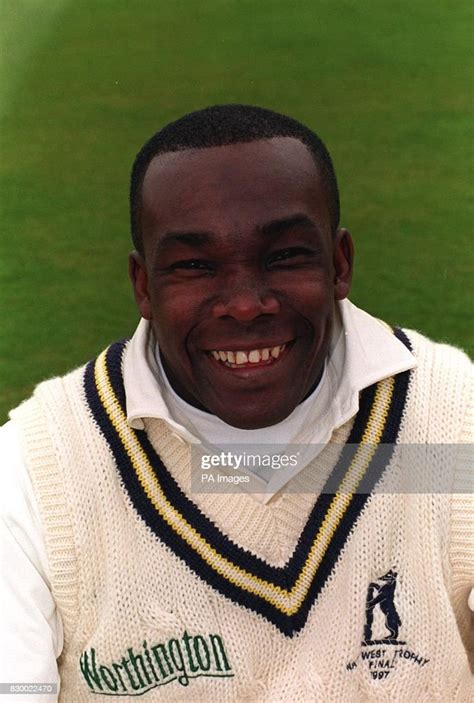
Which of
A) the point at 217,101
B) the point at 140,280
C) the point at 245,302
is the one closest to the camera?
the point at 245,302

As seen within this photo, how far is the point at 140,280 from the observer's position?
3.75ft

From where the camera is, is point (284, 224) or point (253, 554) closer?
point (284, 224)

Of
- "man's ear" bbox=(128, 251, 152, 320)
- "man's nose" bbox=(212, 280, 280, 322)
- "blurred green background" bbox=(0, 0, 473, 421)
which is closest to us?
"man's nose" bbox=(212, 280, 280, 322)

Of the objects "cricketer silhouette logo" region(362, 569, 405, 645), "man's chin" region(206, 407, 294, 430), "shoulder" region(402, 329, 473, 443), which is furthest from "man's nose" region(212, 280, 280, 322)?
"cricketer silhouette logo" region(362, 569, 405, 645)

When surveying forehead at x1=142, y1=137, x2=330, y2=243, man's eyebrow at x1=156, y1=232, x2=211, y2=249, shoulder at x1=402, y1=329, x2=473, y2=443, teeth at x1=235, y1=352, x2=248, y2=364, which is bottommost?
shoulder at x1=402, y1=329, x2=473, y2=443

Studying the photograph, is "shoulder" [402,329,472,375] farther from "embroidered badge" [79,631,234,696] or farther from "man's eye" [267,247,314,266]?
"embroidered badge" [79,631,234,696]

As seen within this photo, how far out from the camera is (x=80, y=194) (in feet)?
8.02

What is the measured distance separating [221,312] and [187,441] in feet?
0.66

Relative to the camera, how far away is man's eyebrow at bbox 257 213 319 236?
101cm

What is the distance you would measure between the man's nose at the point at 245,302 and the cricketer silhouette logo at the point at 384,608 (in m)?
0.39

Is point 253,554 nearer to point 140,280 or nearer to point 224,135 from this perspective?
point 140,280

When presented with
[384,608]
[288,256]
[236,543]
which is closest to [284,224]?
[288,256]

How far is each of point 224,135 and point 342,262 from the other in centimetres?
23

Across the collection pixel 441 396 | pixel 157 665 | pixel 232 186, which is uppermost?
pixel 232 186
